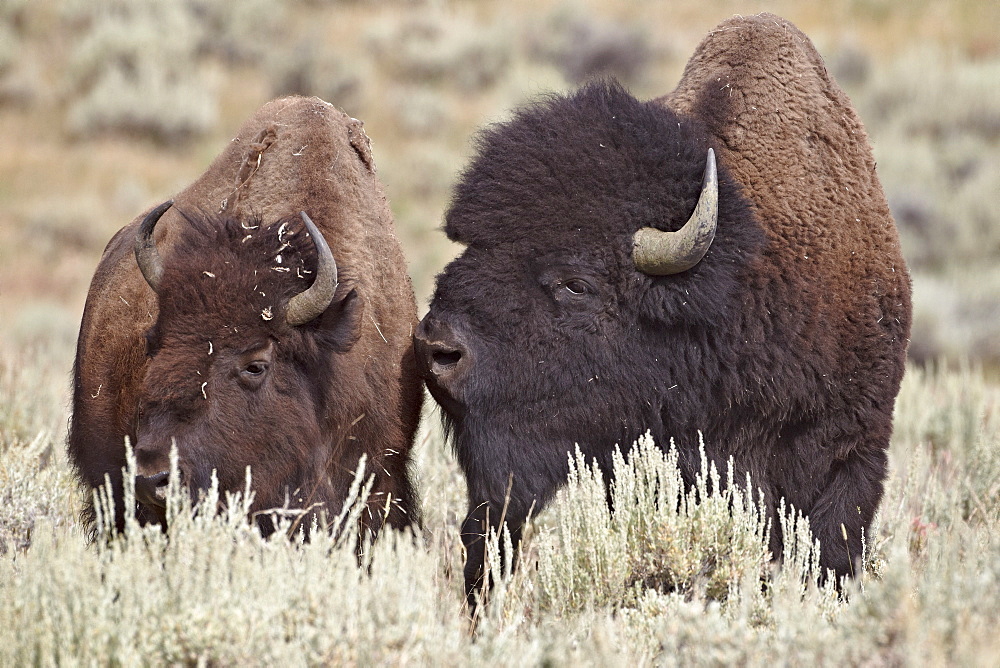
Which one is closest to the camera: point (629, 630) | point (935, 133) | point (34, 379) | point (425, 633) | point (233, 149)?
point (425, 633)

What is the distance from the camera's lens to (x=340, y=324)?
392cm

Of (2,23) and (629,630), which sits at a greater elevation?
(2,23)

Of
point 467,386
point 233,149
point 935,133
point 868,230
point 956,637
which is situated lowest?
point 956,637

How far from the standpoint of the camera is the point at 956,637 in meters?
2.42

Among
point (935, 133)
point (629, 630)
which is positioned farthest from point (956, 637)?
point (935, 133)

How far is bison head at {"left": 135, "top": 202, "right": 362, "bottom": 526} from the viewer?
3545 millimetres

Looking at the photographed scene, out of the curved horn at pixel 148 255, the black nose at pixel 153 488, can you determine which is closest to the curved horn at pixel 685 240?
the curved horn at pixel 148 255

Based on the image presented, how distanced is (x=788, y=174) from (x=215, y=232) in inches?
91.5

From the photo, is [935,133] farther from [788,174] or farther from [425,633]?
[425,633]

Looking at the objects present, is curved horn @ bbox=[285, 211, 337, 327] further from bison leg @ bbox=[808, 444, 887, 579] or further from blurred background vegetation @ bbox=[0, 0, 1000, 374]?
blurred background vegetation @ bbox=[0, 0, 1000, 374]

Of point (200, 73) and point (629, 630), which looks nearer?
point (629, 630)

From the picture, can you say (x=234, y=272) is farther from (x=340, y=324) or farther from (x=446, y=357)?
(x=446, y=357)

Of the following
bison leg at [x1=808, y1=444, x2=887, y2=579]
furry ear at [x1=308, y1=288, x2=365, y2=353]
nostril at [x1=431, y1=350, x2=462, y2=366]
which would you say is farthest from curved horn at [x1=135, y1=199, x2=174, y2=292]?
bison leg at [x1=808, y1=444, x2=887, y2=579]

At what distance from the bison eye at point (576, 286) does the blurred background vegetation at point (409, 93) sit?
32.0 feet
